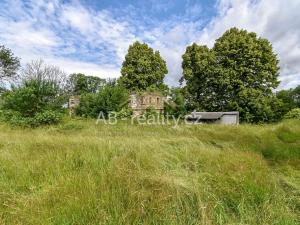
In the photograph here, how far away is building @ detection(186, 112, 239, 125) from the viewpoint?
22.6 meters

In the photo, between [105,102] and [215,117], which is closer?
[105,102]

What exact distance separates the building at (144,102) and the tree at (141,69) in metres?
3.83

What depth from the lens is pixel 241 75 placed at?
23969mm

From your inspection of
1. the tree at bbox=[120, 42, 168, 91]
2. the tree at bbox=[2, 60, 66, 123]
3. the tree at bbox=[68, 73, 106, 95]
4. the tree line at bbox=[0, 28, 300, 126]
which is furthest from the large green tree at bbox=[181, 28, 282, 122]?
the tree at bbox=[68, 73, 106, 95]

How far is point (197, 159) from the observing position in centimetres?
404

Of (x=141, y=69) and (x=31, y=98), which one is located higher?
(x=141, y=69)

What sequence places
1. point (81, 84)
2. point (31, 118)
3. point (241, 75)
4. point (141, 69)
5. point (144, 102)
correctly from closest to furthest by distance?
point (31, 118) < point (241, 75) < point (144, 102) < point (141, 69) < point (81, 84)

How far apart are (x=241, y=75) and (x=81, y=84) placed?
36583 mm

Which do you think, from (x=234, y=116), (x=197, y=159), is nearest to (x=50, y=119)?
(x=197, y=159)

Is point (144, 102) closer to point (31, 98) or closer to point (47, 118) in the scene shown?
point (47, 118)

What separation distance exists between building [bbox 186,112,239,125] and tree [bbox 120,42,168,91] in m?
8.60

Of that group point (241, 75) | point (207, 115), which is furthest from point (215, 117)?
point (241, 75)

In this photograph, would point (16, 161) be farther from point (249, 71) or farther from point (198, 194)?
point (249, 71)

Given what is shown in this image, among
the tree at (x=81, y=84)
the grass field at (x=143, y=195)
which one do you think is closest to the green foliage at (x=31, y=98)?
the grass field at (x=143, y=195)
